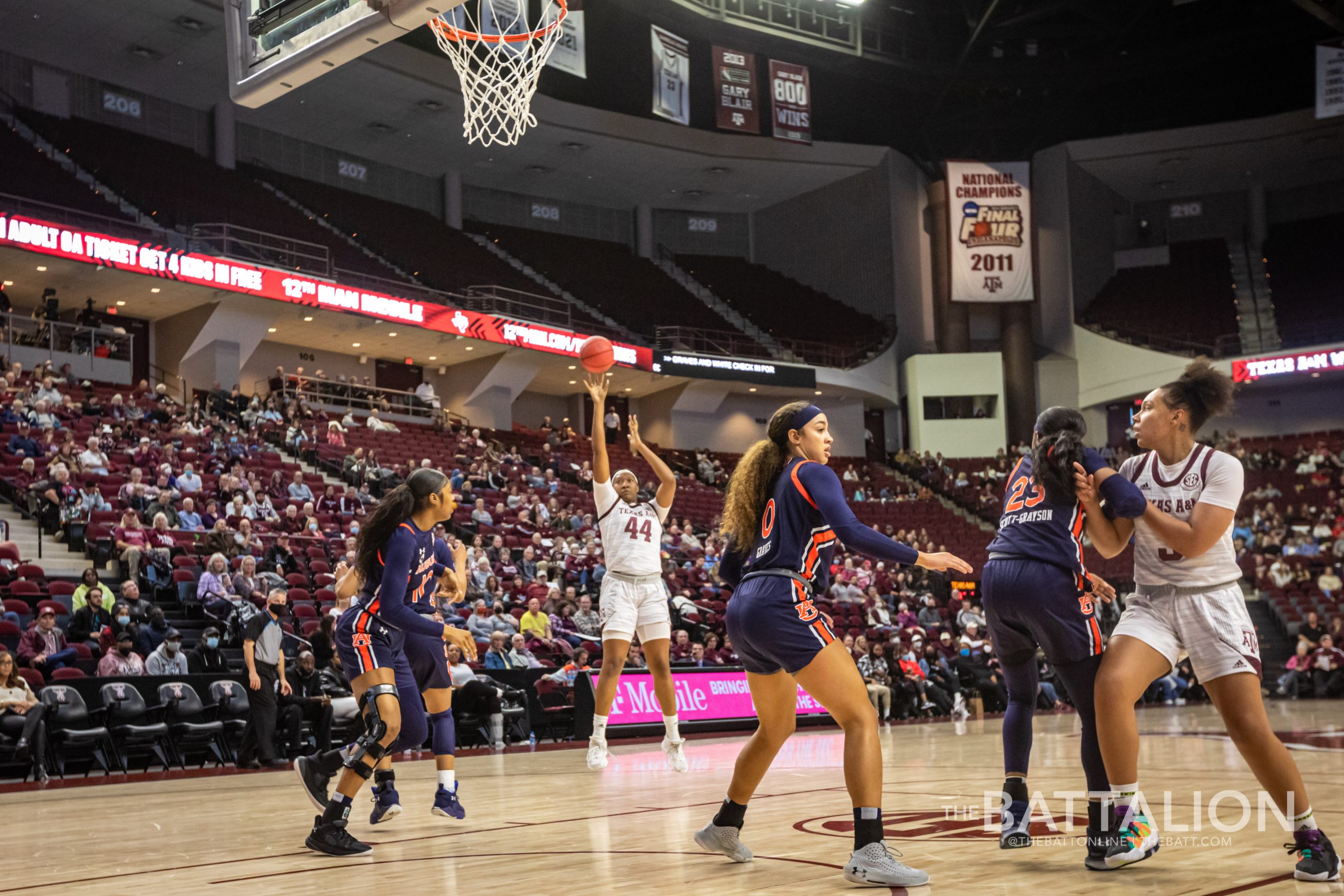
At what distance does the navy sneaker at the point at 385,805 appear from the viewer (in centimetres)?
608

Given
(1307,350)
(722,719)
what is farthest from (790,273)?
(722,719)

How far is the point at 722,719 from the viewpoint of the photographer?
1517 cm

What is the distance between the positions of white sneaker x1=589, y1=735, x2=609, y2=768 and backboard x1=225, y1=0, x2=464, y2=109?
512cm

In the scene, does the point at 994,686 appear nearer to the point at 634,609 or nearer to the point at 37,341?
the point at 634,609

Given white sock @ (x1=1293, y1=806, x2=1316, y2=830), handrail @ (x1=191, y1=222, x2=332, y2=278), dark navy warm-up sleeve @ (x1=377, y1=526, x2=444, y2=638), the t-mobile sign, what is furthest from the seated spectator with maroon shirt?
handrail @ (x1=191, y1=222, x2=332, y2=278)

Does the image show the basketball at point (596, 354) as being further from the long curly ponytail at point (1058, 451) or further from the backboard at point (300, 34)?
the long curly ponytail at point (1058, 451)

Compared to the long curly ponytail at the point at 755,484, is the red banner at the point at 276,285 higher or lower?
higher

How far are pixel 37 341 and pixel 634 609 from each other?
62.1ft

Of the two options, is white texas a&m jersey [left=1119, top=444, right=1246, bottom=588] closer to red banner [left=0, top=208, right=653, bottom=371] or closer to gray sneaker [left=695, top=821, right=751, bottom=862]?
gray sneaker [left=695, top=821, right=751, bottom=862]

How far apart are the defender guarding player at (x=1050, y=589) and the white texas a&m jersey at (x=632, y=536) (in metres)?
4.24

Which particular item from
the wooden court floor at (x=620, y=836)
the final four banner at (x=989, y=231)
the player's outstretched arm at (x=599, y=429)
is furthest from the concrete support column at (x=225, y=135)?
the player's outstretched arm at (x=599, y=429)

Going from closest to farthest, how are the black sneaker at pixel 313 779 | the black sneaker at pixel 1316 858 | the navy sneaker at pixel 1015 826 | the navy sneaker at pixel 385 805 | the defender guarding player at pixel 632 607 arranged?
1. the black sneaker at pixel 1316 858
2. the navy sneaker at pixel 1015 826
3. the black sneaker at pixel 313 779
4. the navy sneaker at pixel 385 805
5. the defender guarding player at pixel 632 607

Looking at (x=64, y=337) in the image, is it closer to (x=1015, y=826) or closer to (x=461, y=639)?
(x=461, y=639)

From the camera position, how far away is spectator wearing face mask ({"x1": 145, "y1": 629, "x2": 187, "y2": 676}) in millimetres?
11945
